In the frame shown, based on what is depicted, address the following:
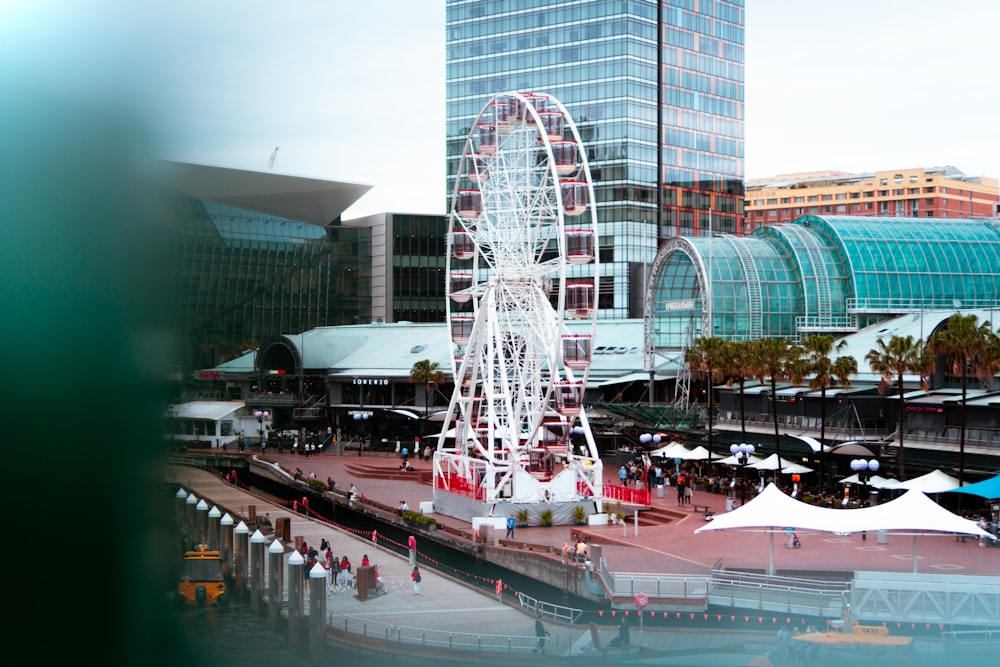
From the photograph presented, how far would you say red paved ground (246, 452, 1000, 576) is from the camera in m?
35.7

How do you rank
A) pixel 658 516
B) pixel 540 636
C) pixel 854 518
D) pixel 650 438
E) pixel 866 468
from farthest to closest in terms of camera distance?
pixel 650 438
pixel 658 516
pixel 866 468
pixel 854 518
pixel 540 636

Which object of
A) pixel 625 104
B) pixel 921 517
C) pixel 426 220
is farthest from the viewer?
pixel 426 220

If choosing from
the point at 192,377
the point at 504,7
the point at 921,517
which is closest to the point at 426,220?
the point at 504,7

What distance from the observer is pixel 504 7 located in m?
110

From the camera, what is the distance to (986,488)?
1593 inches

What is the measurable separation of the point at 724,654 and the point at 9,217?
1958 cm

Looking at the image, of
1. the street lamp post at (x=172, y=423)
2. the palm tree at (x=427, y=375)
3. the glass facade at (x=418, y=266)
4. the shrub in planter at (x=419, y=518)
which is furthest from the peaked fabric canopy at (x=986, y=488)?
the glass facade at (x=418, y=266)

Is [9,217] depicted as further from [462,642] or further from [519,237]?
[519,237]

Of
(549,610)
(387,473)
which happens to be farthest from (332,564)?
(387,473)

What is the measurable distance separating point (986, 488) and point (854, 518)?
762cm

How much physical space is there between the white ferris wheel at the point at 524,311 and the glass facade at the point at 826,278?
786 inches

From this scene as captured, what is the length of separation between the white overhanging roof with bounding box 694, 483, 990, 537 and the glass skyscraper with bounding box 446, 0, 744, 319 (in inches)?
2696

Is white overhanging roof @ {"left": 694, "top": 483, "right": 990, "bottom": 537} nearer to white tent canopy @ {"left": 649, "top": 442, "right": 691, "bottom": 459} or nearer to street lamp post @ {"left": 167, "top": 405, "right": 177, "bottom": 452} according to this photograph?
white tent canopy @ {"left": 649, "top": 442, "right": 691, "bottom": 459}

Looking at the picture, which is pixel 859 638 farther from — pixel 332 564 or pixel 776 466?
pixel 776 466
